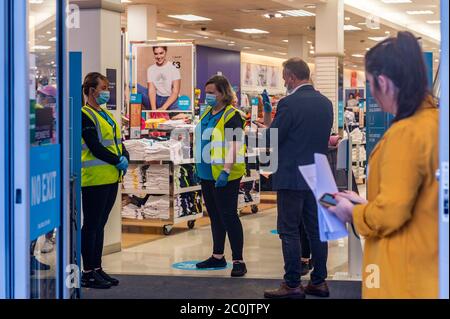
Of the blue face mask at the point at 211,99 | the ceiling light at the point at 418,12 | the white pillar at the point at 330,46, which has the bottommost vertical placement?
Answer: the blue face mask at the point at 211,99

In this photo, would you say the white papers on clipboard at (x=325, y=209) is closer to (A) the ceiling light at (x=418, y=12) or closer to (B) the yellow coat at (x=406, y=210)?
(B) the yellow coat at (x=406, y=210)

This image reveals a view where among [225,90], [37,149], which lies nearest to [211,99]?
[225,90]

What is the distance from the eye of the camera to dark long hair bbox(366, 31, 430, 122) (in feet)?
7.59

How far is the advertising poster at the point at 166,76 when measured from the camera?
9.61 m

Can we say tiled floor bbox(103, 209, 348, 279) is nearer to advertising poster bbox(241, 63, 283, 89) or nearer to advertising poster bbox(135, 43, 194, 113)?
advertising poster bbox(135, 43, 194, 113)

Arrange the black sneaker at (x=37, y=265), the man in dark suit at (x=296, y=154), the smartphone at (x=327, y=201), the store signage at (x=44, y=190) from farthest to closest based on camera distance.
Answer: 1. the man in dark suit at (x=296, y=154)
2. the black sneaker at (x=37, y=265)
3. the store signage at (x=44, y=190)
4. the smartphone at (x=327, y=201)

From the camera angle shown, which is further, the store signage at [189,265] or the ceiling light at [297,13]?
the ceiling light at [297,13]

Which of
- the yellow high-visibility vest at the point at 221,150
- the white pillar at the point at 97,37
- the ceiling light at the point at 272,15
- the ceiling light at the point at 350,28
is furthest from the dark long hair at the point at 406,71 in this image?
the ceiling light at the point at 350,28

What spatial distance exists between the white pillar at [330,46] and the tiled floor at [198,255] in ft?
21.8

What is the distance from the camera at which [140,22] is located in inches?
563

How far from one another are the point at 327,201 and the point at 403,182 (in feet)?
1.13

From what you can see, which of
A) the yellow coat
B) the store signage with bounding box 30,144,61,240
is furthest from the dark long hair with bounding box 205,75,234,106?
the yellow coat
